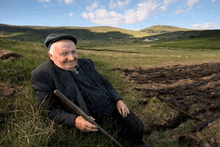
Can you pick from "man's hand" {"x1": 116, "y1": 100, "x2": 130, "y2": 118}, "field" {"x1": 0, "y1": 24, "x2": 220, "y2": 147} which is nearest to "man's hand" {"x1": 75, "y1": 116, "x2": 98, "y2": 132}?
"field" {"x1": 0, "y1": 24, "x2": 220, "y2": 147}

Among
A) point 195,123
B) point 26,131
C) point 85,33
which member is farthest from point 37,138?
point 85,33

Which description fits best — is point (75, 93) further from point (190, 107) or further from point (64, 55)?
point (190, 107)

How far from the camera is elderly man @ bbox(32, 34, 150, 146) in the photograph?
213 centimetres

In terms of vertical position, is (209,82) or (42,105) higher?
(42,105)

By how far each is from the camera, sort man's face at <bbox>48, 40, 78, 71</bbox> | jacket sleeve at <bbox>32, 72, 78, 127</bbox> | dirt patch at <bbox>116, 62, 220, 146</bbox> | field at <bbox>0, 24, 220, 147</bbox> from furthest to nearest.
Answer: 1. dirt patch at <bbox>116, 62, 220, 146</bbox>
2. man's face at <bbox>48, 40, 78, 71</bbox>
3. jacket sleeve at <bbox>32, 72, 78, 127</bbox>
4. field at <bbox>0, 24, 220, 147</bbox>

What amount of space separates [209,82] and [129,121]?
648 cm

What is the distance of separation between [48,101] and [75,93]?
40 cm

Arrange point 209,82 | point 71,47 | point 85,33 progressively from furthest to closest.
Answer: point 85,33, point 209,82, point 71,47

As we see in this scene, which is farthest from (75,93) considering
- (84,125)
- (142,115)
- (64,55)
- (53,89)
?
(142,115)

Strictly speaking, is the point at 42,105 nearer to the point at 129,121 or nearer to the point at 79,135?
the point at 79,135

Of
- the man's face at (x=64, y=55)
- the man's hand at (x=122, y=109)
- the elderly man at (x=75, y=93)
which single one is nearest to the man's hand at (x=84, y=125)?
the elderly man at (x=75, y=93)

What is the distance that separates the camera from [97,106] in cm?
241

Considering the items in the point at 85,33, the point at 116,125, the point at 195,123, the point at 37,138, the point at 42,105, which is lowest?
the point at 195,123

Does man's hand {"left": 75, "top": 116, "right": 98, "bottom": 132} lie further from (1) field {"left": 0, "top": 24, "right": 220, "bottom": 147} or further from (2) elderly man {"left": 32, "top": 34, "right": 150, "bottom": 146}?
(1) field {"left": 0, "top": 24, "right": 220, "bottom": 147}
